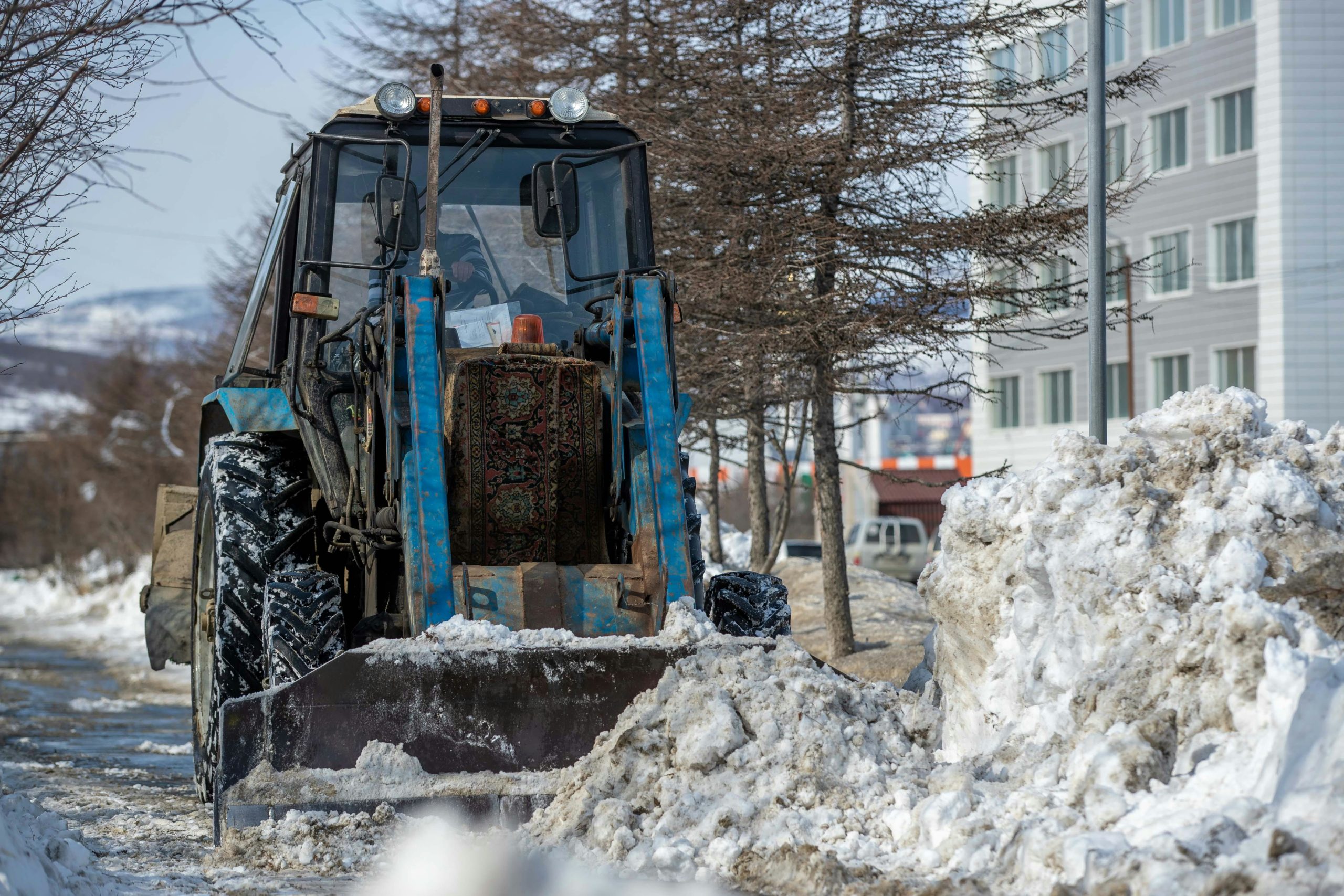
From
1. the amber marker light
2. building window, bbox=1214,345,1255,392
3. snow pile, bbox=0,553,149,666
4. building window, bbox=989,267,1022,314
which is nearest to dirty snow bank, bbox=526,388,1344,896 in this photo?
the amber marker light

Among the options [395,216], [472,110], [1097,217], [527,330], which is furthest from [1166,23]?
[395,216]

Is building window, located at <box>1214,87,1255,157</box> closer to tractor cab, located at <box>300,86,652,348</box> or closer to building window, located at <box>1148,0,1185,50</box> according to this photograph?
building window, located at <box>1148,0,1185,50</box>

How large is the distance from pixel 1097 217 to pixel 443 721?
17.0ft

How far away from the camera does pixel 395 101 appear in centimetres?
647

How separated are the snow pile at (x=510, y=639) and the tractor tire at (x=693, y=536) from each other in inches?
9.0

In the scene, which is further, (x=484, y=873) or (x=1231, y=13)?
(x=1231, y=13)

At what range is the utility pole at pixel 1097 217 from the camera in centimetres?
827

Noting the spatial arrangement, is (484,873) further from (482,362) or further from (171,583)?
(171,583)

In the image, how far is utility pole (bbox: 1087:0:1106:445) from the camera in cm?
827

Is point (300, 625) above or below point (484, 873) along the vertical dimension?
above

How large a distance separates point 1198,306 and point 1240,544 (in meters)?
30.0

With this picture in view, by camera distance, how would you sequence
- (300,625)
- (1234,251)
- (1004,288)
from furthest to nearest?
(1234,251), (1004,288), (300,625)

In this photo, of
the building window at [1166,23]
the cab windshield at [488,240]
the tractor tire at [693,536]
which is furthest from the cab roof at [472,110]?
the building window at [1166,23]

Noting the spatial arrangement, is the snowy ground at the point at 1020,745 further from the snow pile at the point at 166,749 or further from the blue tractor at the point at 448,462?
the snow pile at the point at 166,749
